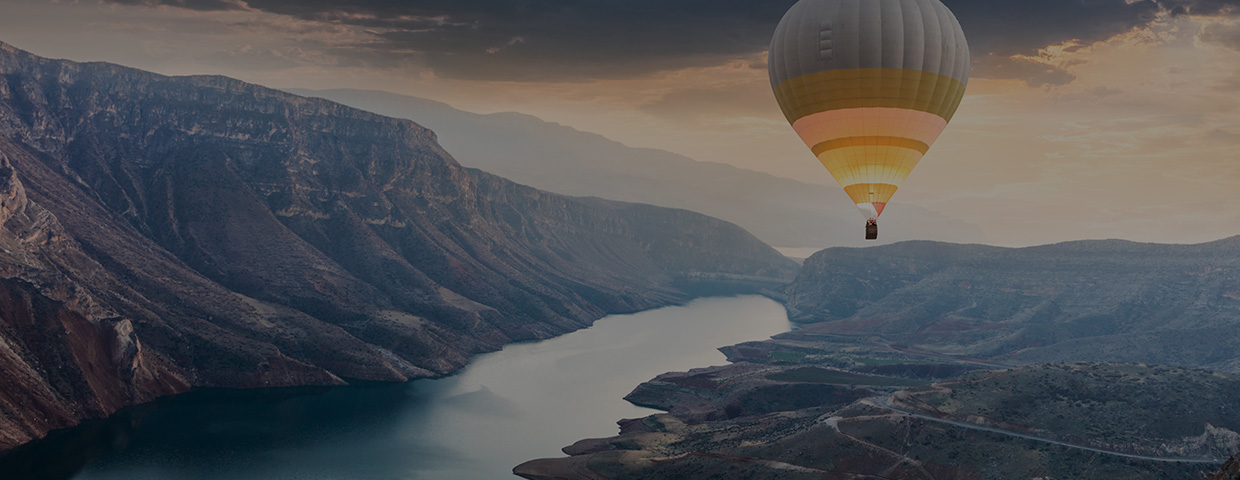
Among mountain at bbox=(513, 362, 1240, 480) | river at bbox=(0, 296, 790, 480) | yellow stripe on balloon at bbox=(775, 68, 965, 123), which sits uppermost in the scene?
yellow stripe on balloon at bbox=(775, 68, 965, 123)

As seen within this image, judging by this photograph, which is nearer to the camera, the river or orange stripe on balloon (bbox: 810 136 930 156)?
orange stripe on balloon (bbox: 810 136 930 156)

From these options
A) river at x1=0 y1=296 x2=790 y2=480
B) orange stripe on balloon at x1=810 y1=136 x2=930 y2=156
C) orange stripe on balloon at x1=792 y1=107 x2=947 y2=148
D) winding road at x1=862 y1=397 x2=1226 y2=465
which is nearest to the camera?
orange stripe on balloon at x1=792 y1=107 x2=947 y2=148

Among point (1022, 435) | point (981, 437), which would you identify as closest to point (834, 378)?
point (1022, 435)

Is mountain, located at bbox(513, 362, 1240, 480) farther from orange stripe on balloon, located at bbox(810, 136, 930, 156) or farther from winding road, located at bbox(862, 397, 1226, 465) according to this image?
orange stripe on balloon, located at bbox(810, 136, 930, 156)

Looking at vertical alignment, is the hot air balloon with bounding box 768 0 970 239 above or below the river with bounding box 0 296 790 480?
above

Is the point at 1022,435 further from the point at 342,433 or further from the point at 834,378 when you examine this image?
the point at 342,433

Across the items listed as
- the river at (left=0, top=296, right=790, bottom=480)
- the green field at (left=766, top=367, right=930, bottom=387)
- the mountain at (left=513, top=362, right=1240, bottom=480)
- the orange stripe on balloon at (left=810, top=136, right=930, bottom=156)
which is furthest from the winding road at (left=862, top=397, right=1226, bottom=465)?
the green field at (left=766, top=367, right=930, bottom=387)

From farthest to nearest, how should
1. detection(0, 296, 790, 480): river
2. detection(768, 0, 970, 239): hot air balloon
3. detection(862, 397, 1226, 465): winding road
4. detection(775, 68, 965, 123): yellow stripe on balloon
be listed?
detection(0, 296, 790, 480): river → detection(862, 397, 1226, 465): winding road → detection(775, 68, 965, 123): yellow stripe on balloon → detection(768, 0, 970, 239): hot air balloon

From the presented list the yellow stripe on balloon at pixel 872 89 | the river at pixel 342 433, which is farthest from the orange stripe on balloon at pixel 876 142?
the river at pixel 342 433

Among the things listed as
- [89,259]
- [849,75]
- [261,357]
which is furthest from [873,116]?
[89,259]
